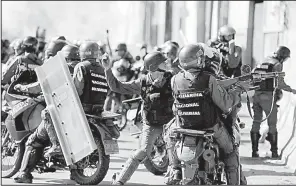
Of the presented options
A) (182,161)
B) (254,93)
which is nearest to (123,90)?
(182,161)

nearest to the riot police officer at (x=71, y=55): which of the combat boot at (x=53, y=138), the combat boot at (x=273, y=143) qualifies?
the combat boot at (x=53, y=138)

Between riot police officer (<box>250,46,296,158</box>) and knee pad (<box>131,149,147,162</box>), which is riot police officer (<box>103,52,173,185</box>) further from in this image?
riot police officer (<box>250,46,296,158</box>)

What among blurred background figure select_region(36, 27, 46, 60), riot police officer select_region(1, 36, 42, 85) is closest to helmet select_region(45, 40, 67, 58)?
riot police officer select_region(1, 36, 42, 85)

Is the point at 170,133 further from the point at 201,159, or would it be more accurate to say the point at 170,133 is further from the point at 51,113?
the point at 51,113

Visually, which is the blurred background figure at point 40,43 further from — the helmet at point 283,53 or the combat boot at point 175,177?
the combat boot at point 175,177

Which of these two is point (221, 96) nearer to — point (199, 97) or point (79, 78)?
point (199, 97)

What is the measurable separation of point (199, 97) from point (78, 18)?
39821mm

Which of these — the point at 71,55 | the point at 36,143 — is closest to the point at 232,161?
the point at 36,143

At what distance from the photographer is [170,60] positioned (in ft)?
32.2

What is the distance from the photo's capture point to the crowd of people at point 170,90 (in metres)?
6.03

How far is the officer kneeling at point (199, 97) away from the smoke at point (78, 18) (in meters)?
33.5

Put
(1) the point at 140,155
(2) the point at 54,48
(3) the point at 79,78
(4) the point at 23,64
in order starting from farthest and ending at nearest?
(2) the point at 54,48
(4) the point at 23,64
(3) the point at 79,78
(1) the point at 140,155

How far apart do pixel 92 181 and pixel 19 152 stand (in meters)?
1.21

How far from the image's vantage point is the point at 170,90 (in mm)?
7664
